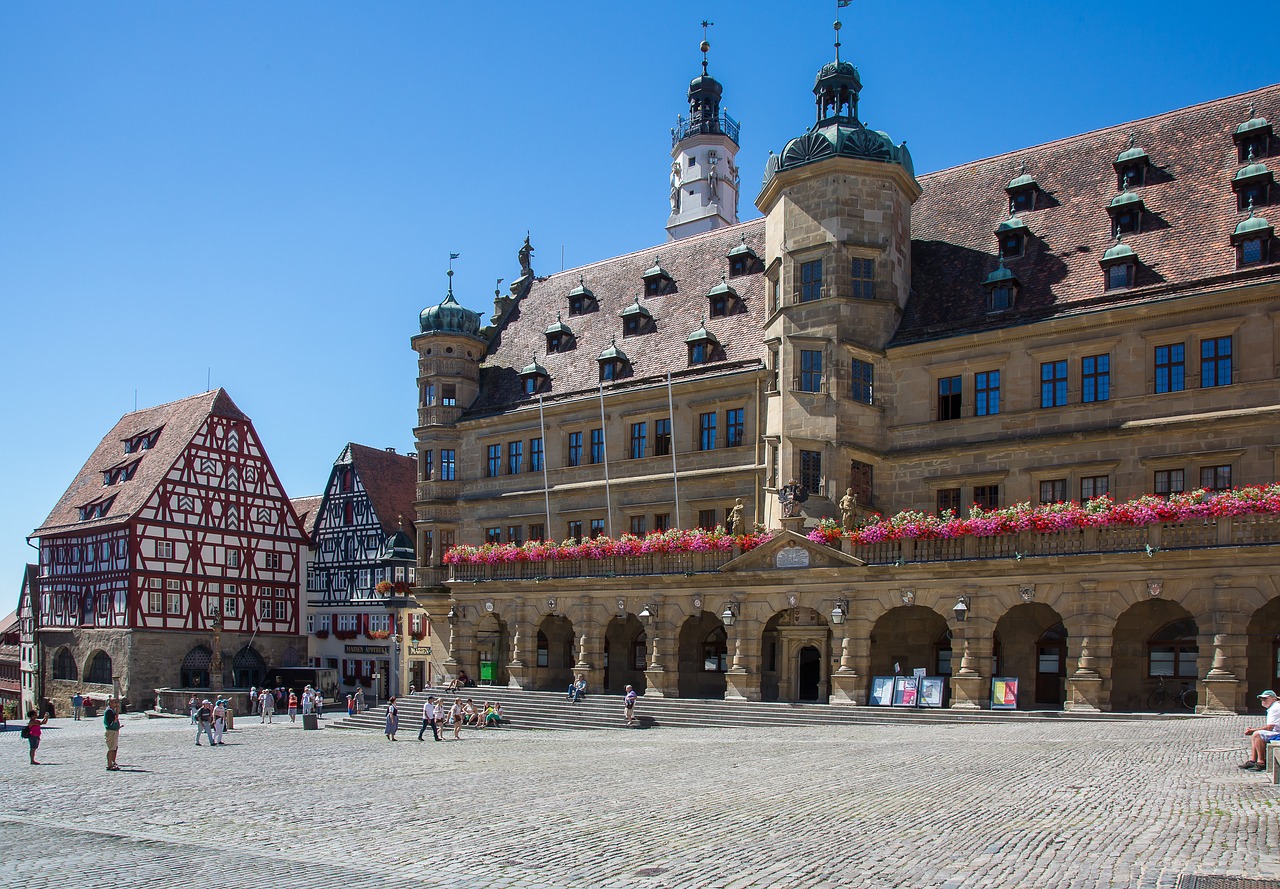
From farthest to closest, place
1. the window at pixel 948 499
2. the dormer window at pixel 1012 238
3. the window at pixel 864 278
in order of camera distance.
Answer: the window at pixel 864 278, the dormer window at pixel 1012 238, the window at pixel 948 499

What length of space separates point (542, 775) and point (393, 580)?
43.0 metres

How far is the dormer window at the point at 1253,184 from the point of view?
35.4 m

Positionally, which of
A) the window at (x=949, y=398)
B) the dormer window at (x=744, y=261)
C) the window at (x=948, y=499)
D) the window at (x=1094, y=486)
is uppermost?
the dormer window at (x=744, y=261)

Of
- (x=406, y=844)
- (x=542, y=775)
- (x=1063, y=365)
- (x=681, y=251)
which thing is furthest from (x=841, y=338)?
(x=406, y=844)

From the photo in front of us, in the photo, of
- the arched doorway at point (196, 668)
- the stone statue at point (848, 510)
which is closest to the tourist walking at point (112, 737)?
the stone statue at point (848, 510)

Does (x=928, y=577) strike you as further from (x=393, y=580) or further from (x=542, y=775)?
(x=393, y=580)

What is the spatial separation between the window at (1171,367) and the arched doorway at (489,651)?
25900mm

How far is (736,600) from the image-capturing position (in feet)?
129

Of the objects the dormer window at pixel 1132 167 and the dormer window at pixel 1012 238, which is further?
the dormer window at pixel 1012 238

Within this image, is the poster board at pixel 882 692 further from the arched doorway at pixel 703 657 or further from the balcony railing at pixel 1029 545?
the arched doorway at pixel 703 657

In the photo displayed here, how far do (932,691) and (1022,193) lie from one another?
18209 mm

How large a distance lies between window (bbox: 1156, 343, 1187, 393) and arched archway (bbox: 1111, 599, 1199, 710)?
251 inches

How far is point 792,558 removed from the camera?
38.0 metres

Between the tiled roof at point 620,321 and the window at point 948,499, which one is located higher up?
the tiled roof at point 620,321
